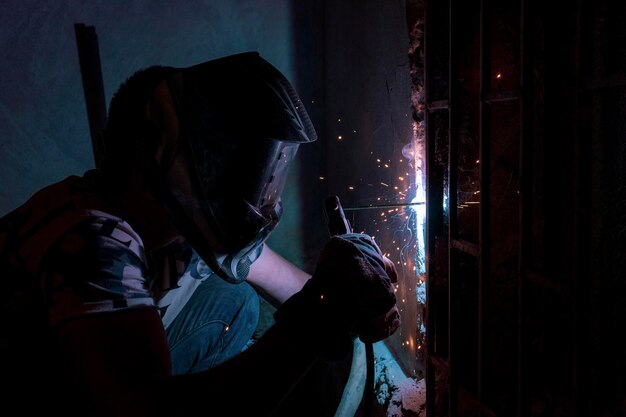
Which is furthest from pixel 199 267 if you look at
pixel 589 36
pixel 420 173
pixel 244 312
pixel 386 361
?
pixel 589 36

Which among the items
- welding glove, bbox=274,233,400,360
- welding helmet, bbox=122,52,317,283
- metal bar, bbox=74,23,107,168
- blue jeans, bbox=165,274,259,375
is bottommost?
blue jeans, bbox=165,274,259,375

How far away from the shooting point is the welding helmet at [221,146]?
1.43m

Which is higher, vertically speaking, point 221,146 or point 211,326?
point 221,146

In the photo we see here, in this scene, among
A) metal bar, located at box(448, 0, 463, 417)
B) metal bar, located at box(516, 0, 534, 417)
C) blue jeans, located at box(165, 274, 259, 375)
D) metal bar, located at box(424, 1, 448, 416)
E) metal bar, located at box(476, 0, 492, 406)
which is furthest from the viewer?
blue jeans, located at box(165, 274, 259, 375)

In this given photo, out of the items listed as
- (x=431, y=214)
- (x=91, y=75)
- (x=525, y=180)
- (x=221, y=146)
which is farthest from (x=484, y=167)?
(x=91, y=75)

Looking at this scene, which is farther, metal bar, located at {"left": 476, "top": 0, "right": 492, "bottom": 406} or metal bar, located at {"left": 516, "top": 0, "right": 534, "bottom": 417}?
metal bar, located at {"left": 476, "top": 0, "right": 492, "bottom": 406}

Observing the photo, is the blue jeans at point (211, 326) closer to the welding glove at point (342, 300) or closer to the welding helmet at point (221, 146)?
the welding helmet at point (221, 146)

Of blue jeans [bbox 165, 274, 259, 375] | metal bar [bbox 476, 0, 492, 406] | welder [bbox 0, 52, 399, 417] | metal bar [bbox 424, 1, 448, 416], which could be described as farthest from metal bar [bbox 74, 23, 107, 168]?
metal bar [bbox 476, 0, 492, 406]

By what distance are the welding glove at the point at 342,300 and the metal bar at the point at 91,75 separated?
1.81 meters

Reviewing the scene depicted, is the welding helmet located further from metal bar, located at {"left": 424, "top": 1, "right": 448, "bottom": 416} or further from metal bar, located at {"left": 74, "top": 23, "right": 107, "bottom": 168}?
metal bar, located at {"left": 74, "top": 23, "right": 107, "bottom": 168}

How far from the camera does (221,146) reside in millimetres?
1481

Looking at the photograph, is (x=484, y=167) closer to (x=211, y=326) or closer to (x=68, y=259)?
(x=68, y=259)

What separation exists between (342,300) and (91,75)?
2.23 m

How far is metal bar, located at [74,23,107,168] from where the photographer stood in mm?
2648
